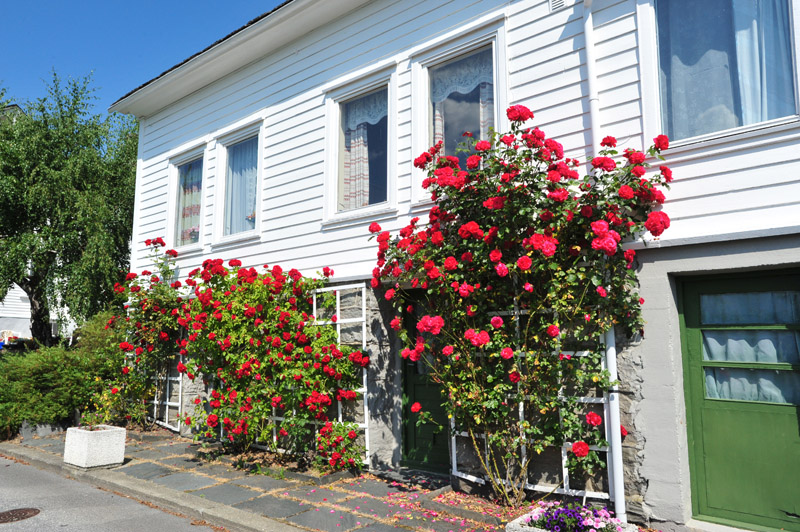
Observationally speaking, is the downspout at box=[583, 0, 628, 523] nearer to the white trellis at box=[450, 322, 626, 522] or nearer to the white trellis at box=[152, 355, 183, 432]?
the white trellis at box=[450, 322, 626, 522]

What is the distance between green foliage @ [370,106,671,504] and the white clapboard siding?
398 mm

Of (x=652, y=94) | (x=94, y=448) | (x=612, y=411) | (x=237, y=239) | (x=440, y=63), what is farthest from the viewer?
(x=237, y=239)

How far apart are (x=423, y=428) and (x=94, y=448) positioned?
163 inches

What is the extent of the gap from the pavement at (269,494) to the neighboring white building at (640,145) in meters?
0.80

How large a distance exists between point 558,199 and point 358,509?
335cm

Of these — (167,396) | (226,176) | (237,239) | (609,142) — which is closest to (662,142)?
(609,142)

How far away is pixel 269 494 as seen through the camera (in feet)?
19.4

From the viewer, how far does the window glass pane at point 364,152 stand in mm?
7426

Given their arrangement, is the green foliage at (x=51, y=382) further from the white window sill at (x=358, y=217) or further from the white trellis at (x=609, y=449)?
the white trellis at (x=609, y=449)

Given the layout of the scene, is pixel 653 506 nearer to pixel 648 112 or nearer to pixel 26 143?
pixel 648 112

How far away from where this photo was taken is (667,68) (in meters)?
5.04

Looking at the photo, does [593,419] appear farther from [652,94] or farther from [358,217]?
[358,217]

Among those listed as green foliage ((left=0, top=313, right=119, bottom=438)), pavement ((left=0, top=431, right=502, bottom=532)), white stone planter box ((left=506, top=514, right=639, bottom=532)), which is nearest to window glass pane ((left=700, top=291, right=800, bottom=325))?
white stone planter box ((left=506, top=514, right=639, bottom=532))

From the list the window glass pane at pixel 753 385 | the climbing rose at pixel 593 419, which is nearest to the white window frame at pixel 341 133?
the climbing rose at pixel 593 419
